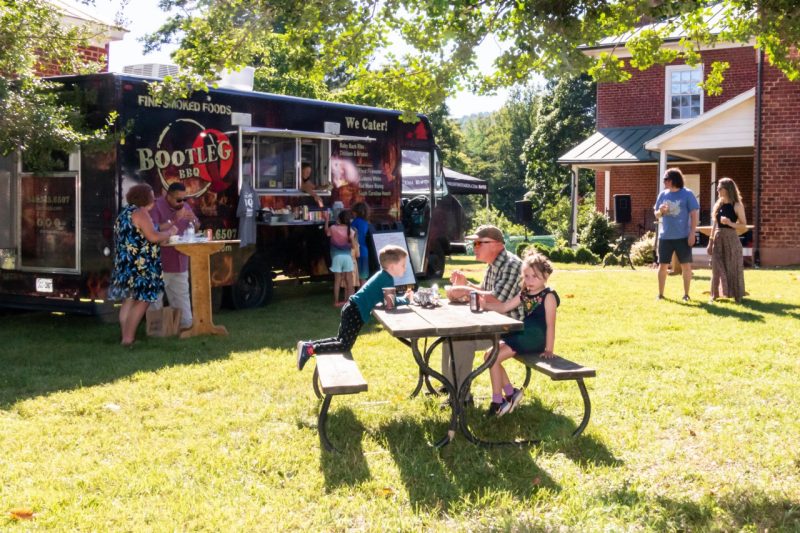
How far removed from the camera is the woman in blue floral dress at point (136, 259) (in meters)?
9.09

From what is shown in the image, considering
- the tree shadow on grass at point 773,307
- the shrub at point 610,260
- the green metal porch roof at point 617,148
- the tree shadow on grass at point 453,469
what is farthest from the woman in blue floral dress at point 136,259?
the green metal porch roof at point 617,148

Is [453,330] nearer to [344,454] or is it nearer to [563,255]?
[344,454]

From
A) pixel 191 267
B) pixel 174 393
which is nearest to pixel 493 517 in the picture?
pixel 174 393

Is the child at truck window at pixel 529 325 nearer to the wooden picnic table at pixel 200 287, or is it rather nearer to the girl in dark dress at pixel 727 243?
the wooden picnic table at pixel 200 287

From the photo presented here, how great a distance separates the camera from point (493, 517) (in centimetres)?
435

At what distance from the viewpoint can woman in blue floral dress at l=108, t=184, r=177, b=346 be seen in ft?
29.8

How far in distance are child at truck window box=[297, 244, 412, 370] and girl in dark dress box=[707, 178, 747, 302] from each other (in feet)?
22.1

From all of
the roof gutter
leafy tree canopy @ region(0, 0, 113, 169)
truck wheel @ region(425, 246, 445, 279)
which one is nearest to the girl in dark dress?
truck wheel @ region(425, 246, 445, 279)

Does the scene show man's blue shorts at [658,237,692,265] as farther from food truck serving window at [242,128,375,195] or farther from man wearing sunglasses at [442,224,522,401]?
man wearing sunglasses at [442,224,522,401]

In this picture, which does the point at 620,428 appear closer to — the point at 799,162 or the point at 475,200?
the point at 799,162

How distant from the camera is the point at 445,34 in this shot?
6.50 m

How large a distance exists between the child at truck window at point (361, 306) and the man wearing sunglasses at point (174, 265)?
11.8 feet

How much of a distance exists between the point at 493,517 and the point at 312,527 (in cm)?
83

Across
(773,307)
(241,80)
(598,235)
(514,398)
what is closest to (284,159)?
(241,80)
